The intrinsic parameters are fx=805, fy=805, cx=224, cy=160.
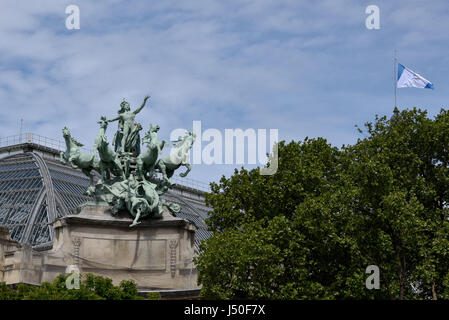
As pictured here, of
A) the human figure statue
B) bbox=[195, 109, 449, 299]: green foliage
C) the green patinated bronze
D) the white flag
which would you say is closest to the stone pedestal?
the green patinated bronze

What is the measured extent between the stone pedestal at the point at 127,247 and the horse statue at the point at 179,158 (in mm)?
2829

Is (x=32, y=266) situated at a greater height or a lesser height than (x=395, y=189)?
lesser

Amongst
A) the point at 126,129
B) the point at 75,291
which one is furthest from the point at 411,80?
the point at 75,291

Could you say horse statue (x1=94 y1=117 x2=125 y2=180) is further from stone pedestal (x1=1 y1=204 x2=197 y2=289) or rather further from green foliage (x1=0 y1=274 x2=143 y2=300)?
green foliage (x1=0 y1=274 x2=143 y2=300)

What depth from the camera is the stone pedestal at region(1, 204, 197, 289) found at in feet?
146

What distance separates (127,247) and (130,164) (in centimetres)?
498

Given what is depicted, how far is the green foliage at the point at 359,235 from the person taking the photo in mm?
41906

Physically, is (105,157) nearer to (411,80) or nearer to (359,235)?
(359,235)

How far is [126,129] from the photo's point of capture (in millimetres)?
Result: 47500

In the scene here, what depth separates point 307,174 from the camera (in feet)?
157

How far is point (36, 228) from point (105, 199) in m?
24.7

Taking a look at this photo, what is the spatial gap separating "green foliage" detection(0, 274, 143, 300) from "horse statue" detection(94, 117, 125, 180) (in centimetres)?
1025
